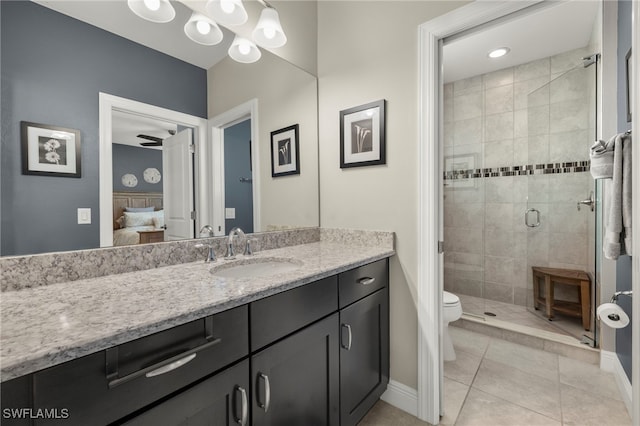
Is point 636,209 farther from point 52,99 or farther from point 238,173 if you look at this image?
point 52,99

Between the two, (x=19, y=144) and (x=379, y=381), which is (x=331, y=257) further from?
(x=19, y=144)

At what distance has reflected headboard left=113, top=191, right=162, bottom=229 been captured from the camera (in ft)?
3.59

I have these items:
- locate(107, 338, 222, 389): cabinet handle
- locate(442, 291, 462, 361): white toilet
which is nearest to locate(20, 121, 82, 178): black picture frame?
locate(107, 338, 222, 389): cabinet handle

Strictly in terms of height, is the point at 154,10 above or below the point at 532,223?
above

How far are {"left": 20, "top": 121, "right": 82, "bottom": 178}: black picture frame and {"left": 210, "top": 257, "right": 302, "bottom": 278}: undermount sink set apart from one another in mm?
651

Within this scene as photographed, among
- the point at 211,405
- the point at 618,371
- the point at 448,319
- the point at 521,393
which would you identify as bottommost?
the point at 521,393

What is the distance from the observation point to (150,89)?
1208 mm

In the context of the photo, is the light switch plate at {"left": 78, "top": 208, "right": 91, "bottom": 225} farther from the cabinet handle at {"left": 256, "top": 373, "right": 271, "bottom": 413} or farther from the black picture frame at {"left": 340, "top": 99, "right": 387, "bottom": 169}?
the black picture frame at {"left": 340, "top": 99, "right": 387, "bottom": 169}

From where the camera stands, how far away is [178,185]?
1.30 metres

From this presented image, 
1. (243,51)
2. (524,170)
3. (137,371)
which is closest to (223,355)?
(137,371)

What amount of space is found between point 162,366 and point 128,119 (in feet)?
3.14

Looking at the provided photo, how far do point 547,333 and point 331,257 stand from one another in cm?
208

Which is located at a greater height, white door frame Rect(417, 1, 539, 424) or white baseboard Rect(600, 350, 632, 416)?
white door frame Rect(417, 1, 539, 424)

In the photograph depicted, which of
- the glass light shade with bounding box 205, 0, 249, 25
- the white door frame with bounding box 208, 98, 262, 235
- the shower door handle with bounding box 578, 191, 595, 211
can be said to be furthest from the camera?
the shower door handle with bounding box 578, 191, 595, 211
